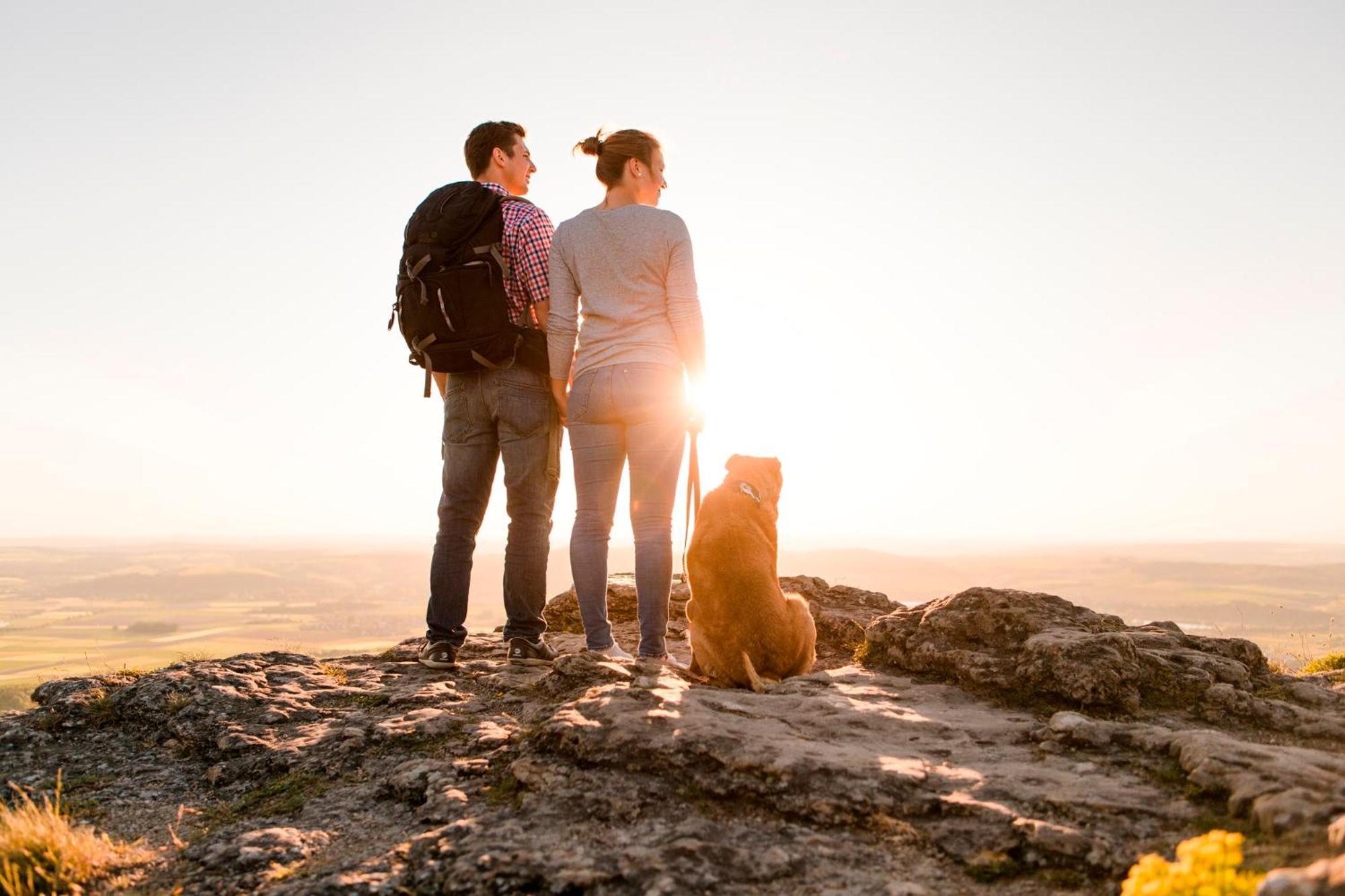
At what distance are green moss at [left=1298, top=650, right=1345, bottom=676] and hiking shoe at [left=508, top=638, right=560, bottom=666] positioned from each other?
511 centimetres

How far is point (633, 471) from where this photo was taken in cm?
504

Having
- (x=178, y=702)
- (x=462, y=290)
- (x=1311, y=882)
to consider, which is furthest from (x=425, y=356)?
(x=1311, y=882)

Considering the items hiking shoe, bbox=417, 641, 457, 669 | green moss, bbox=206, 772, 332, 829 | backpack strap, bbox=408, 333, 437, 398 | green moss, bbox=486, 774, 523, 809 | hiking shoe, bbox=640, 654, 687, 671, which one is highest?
backpack strap, bbox=408, 333, 437, 398

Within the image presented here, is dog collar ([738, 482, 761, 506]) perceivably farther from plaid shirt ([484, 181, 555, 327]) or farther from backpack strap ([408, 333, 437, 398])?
backpack strap ([408, 333, 437, 398])

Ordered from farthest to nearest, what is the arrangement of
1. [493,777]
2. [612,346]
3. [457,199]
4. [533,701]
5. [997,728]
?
[457,199], [612,346], [533,701], [997,728], [493,777]

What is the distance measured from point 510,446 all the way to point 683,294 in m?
1.46

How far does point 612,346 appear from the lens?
196 inches

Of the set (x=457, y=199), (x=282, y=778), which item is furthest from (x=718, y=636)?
(x=457, y=199)

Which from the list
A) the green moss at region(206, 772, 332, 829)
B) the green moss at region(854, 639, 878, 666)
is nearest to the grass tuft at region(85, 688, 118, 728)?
the green moss at region(206, 772, 332, 829)

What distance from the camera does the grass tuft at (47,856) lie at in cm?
279

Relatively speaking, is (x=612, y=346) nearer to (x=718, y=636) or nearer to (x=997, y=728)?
(x=718, y=636)

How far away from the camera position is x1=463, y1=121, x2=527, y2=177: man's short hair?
18.6 feet

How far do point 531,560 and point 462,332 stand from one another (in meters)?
1.54

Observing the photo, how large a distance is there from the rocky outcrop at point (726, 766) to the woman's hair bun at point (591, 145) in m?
3.17
